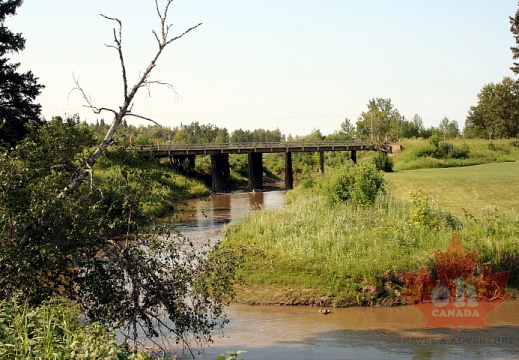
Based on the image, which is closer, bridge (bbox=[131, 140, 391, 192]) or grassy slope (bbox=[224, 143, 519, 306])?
grassy slope (bbox=[224, 143, 519, 306])

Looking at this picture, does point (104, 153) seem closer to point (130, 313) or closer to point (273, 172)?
point (130, 313)

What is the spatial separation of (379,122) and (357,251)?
3084 inches

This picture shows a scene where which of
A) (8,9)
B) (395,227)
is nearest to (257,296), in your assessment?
(395,227)

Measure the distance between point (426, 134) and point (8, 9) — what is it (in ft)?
296

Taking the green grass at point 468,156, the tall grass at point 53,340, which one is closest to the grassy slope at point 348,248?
the tall grass at point 53,340

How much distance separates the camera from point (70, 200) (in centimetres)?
1181

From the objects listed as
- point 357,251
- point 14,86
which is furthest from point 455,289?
point 14,86

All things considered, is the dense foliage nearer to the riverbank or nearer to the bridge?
the riverbank

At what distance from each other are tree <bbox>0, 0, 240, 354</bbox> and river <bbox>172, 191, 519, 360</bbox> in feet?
3.91

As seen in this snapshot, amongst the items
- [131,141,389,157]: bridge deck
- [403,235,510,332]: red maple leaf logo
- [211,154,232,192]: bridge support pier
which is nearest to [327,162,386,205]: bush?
[403,235,510,332]: red maple leaf logo

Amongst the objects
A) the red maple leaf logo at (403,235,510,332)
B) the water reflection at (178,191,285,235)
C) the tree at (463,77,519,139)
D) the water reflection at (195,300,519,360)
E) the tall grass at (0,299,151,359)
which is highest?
the tree at (463,77,519,139)

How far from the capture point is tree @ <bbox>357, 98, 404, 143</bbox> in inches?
3728

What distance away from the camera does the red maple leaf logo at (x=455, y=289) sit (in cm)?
1625

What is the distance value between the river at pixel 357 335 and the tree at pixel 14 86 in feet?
59.0
